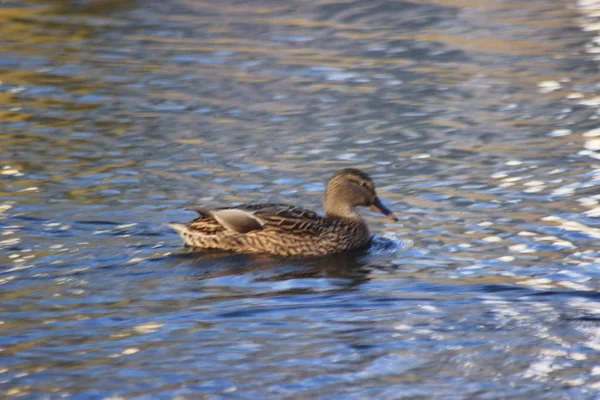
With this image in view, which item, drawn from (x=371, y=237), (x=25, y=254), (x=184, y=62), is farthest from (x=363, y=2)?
(x=25, y=254)

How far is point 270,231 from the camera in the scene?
1145 cm

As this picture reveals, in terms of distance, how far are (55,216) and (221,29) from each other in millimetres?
12231

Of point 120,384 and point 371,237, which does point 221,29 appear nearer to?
point 371,237

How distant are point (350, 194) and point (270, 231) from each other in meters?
1.03

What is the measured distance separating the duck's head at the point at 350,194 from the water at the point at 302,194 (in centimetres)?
39

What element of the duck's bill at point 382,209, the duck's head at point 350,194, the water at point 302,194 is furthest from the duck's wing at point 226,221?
the duck's bill at point 382,209

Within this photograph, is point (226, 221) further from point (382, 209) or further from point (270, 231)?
point (382, 209)

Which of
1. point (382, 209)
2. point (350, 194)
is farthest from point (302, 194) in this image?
point (382, 209)

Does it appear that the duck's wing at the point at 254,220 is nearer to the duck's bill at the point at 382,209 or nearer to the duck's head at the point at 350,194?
the duck's head at the point at 350,194

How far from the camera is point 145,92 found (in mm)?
18750

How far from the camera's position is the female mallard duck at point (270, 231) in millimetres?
11375

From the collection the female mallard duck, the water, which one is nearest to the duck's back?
the female mallard duck

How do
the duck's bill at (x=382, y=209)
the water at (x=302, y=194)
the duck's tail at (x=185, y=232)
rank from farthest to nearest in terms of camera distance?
the duck's bill at (x=382, y=209), the duck's tail at (x=185, y=232), the water at (x=302, y=194)

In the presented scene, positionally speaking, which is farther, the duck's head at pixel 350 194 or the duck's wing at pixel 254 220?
the duck's head at pixel 350 194
